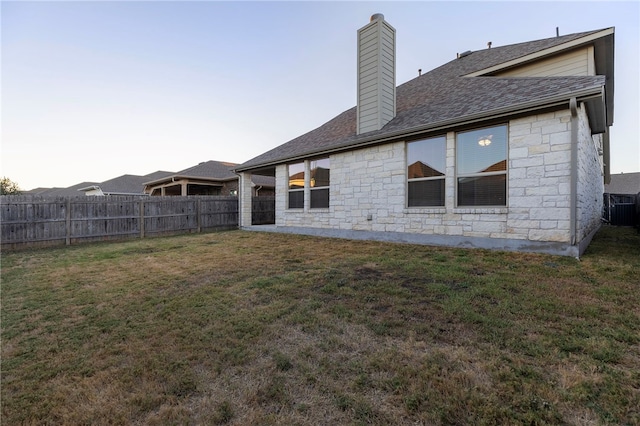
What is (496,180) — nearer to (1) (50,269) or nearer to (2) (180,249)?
(2) (180,249)

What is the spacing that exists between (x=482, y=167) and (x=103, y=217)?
12687mm

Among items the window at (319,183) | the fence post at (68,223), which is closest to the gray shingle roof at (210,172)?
the fence post at (68,223)

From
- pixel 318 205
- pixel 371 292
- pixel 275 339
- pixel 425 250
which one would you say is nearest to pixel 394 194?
pixel 425 250

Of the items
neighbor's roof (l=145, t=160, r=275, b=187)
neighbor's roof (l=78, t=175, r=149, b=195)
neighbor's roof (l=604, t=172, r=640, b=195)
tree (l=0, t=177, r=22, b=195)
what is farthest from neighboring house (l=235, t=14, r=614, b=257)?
tree (l=0, t=177, r=22, b=195)

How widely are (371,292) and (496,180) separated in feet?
13.7

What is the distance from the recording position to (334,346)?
8.45 feet

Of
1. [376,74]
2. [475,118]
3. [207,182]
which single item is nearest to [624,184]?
[376,74]

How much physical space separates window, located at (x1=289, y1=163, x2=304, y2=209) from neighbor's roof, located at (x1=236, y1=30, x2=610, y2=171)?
0.48 meters

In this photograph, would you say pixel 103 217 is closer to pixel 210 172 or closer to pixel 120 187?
pixel 210 172

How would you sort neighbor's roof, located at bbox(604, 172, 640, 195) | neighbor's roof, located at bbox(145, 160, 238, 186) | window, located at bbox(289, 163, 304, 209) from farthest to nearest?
1. neighbor's roof, located at bbox(604, 172, 640, 195)
2. neighbor's roof, located at bbox(145, 160, 238, 186)
3. window, located at bbox(289, 163, 304, 209)

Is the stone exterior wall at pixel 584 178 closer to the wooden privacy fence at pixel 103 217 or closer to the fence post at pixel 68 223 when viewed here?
the wooden privacy fence at pixel 103 217

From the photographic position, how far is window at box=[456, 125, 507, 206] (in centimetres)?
607

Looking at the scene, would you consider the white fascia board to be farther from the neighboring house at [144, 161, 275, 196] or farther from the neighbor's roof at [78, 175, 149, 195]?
the neighbor's roof at [78, 175, 149, 195]

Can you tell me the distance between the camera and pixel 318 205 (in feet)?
32.8
